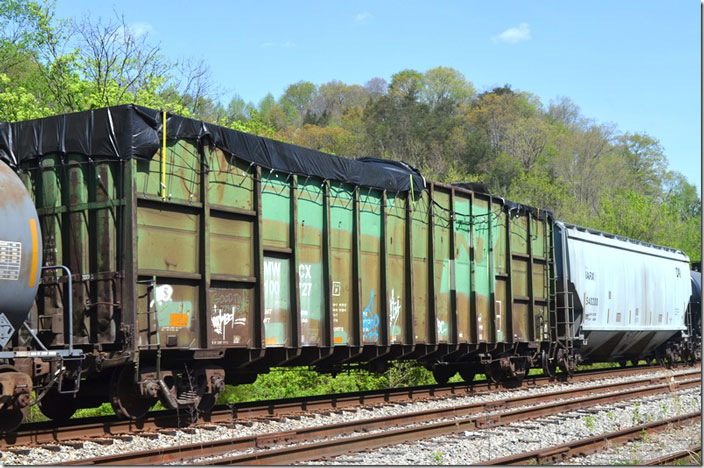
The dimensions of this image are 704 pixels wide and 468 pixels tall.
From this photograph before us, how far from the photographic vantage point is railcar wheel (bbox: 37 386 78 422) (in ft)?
38.9

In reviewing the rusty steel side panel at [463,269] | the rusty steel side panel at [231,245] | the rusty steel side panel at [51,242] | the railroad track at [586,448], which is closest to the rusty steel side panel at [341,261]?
the rusty steel side panel at [231,245]

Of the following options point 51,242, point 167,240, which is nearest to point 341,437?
point 167,240

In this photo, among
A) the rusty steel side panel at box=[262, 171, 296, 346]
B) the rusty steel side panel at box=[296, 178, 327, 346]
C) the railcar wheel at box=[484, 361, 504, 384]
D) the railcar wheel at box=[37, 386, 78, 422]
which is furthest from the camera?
the railcar wheel at box=[484, 361, 504, 384]

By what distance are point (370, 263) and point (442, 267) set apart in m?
2.33

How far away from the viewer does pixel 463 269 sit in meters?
16.9

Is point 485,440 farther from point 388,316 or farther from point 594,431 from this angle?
point 388,316

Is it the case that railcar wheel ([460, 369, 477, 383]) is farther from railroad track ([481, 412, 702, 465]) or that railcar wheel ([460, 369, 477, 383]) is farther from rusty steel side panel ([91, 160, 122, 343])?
rusty steel side panel ([91, 160, 122, 343])

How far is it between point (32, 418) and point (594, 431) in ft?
31.9

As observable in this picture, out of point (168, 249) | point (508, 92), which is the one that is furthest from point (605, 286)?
point (508, 92)

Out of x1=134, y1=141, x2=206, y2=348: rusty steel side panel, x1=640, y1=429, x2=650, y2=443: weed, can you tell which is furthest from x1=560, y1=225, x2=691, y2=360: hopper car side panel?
x1=134, y1=141, x2=206, y2=348: rusty steel side panel

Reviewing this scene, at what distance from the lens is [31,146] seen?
11.0 metres

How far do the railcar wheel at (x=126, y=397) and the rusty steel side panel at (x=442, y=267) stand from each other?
6422 millimetres

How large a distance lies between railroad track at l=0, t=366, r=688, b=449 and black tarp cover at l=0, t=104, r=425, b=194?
3.54 m

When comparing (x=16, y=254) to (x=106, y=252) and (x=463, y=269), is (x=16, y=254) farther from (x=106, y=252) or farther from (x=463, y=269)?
(x=463, y=269)
